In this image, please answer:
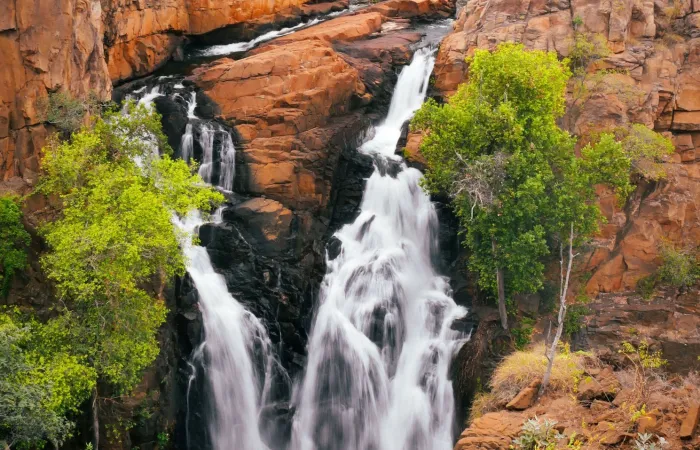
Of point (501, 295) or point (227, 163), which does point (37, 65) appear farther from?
point (501, 295)

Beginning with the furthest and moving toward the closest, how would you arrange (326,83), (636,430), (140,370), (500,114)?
(326,83), (500,114), (140,370), (636,430)

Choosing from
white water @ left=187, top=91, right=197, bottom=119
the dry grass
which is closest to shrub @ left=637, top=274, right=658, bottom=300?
the dry grass

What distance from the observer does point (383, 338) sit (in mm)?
27641

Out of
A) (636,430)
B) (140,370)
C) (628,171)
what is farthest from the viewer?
(628,171)

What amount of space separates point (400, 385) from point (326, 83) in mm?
14810

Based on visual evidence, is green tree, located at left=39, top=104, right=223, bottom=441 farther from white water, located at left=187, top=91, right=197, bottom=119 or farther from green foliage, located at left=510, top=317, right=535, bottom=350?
green foliage, located at left=510, top=317, right=535, bottom=350

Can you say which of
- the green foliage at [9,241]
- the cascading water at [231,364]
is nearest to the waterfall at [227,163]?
the cascading water at [231,364]

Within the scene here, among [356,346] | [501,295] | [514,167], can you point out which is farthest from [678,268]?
[356,346]

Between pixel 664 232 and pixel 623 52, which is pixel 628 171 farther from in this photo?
pixel 623 52

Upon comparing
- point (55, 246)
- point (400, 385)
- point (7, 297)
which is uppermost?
point (55, 246)

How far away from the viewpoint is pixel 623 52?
32500 millimetres

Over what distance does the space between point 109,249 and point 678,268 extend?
22.5 metres

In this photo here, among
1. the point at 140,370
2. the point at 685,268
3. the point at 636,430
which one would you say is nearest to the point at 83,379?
the point at 140,370

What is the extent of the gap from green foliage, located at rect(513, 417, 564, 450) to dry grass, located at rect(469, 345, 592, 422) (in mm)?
2708
